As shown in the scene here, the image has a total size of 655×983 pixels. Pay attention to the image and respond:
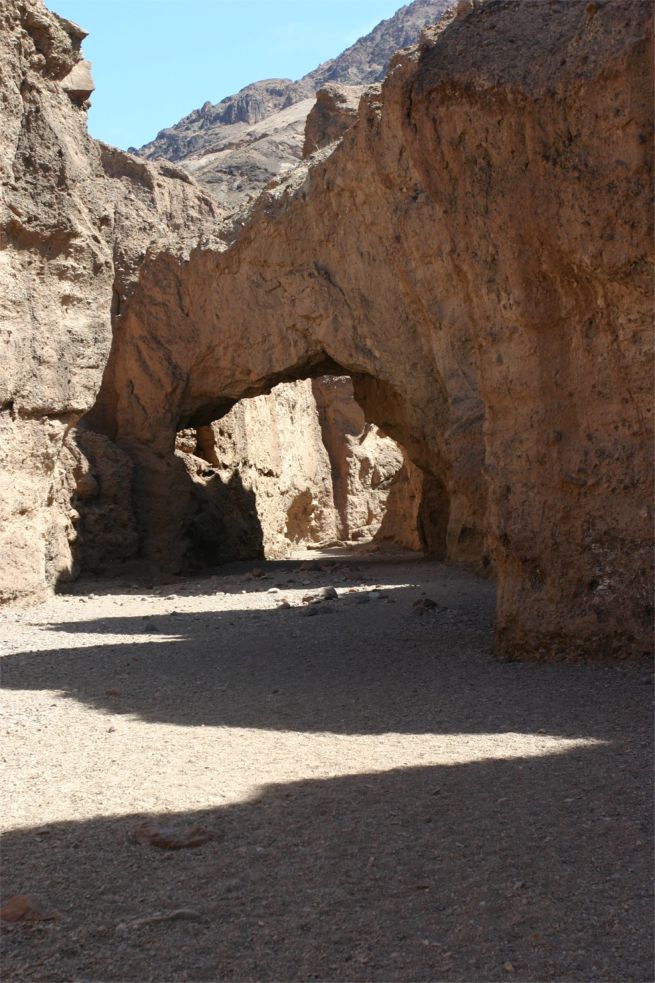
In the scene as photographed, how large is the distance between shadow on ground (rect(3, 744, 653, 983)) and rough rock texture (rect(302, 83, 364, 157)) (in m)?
17.5

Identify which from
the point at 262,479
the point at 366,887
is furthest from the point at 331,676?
the point at 262,479

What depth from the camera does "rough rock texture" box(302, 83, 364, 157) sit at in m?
19.2

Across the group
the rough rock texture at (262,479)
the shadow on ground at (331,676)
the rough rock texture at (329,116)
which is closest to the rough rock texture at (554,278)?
the shadow on ground at (331,676)

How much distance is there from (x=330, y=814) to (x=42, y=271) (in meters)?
7.86

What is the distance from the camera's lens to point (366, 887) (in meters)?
2.64

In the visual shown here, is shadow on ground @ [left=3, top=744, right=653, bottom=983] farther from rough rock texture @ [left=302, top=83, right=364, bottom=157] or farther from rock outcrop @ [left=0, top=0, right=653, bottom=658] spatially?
rough rock texture @ [left=302, top=83, right=364, bottom=157]

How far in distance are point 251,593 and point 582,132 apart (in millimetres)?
6352

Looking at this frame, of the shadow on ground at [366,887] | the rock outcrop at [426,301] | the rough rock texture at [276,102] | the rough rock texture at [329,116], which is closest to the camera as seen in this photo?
the shadow on ground at [366,887]

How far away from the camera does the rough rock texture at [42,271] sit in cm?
926

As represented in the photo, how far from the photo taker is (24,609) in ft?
29.7

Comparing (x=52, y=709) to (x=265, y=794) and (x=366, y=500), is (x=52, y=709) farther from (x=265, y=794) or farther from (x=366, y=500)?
(x=366, y=500)

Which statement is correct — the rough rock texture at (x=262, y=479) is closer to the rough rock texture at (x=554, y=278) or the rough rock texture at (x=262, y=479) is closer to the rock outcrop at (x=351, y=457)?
the rock outcrop at (x=351, y=457)

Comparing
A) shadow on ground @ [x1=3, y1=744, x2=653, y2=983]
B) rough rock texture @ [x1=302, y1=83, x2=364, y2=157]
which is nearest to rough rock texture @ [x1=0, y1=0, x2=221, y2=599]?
shadow on ground @ [x1=3, y1=744, x2=653, y2=983]

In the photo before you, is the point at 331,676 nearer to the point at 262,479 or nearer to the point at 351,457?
the point at 262,479
